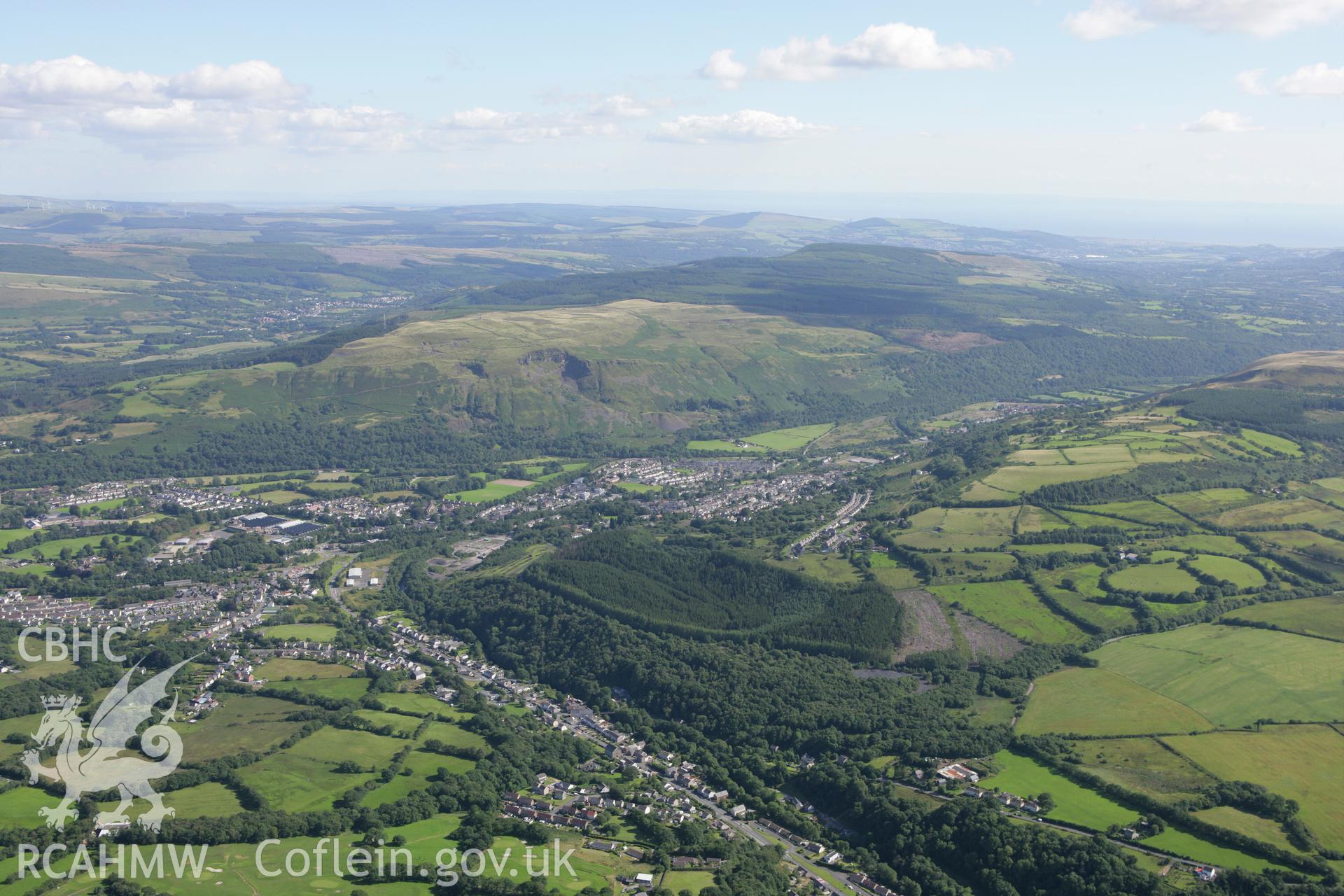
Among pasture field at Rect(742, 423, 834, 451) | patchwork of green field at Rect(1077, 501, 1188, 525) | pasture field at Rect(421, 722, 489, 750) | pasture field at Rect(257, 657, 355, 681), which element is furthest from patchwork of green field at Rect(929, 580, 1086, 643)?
pasture field at Rect(742, 423, 834, 451)

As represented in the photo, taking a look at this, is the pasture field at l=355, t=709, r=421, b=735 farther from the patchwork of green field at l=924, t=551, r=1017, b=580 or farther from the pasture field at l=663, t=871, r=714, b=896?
the patchwork of green field at l=924, t=551, r=1017, b=580

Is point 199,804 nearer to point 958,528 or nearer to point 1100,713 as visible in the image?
point 1100,713

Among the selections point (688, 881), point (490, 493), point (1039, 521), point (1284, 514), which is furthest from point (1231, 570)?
point (490, 493)

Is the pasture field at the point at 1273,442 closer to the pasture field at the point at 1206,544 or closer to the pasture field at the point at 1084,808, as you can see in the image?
the pasture field at the point at 1206,544

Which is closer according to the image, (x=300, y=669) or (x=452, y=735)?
(x=452, y=735)

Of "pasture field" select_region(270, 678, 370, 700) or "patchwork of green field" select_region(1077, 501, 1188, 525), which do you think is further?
"patchwork of green field" select_region(1077, 501, 1188, 525)

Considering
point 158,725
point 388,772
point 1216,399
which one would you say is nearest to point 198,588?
point 158,725

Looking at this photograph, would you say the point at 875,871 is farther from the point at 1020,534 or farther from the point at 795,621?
the point at 1020,534

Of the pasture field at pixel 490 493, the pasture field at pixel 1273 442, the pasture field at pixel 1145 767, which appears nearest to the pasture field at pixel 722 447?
the pasture field at pixel 490 493
